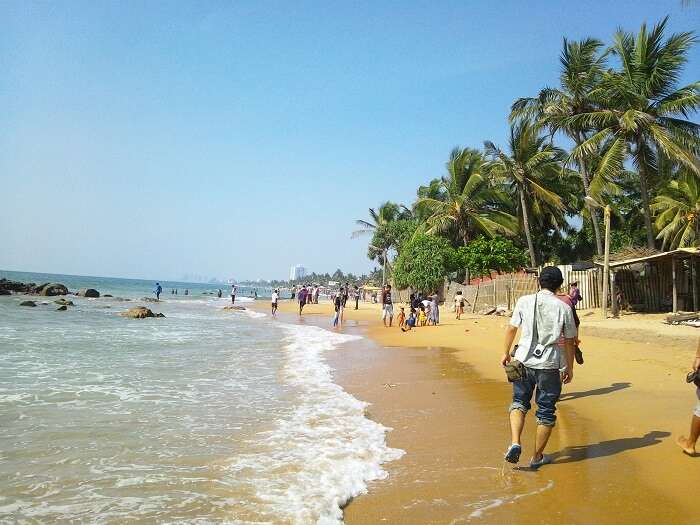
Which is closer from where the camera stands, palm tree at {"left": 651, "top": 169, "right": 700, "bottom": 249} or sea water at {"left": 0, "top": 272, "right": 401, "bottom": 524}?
sea water at {"left": 0, "top": 272, "right": 401, "bottom": 524}

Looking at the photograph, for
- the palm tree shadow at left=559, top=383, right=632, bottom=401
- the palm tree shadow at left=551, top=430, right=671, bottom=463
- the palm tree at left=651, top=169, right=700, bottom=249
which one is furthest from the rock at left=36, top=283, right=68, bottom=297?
the palm tree shadow at left=551, top=430, right=671, bottom=463

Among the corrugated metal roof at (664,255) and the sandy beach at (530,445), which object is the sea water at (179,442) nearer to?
the sandy beach at (530,445)

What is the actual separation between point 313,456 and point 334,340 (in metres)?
11.0

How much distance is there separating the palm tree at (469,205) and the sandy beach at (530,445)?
23345 millimetres

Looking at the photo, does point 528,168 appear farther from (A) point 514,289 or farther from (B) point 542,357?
(B) point 542,357

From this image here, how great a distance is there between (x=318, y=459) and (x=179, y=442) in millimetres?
1550

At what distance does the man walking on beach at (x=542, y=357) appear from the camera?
4051 millimetres

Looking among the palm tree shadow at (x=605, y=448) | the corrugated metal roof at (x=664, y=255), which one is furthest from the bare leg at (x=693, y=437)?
the corrugated metal roof at (x=664, y=255)

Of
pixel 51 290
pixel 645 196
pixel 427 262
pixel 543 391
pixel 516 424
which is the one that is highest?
pixel 645 196

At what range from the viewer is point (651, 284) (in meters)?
18.9

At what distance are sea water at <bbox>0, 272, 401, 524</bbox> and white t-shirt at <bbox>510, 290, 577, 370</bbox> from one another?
4.97 ft

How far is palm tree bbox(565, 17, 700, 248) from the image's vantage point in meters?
18.9

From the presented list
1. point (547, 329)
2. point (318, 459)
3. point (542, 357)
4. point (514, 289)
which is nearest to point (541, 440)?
point (542, 357)

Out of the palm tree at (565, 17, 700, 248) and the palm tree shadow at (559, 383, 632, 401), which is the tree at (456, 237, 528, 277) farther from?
the palm tree shadow at (559, 383, 632, 401)
